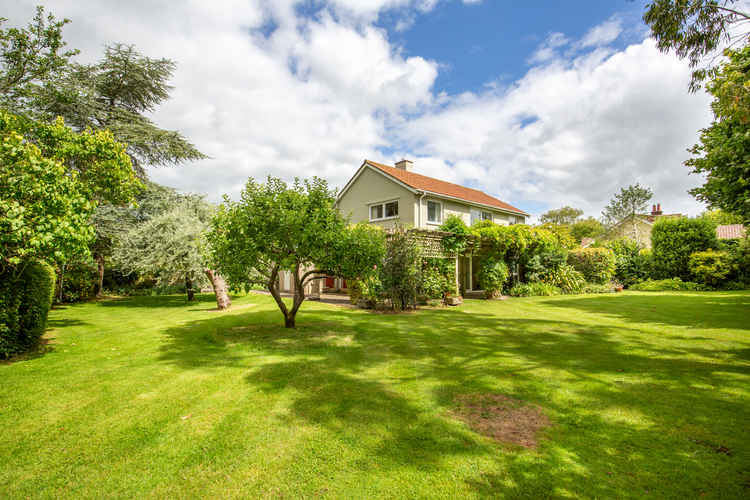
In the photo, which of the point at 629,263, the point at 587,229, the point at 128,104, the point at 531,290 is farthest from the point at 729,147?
the point at 587,229

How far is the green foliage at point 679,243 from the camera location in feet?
65.8

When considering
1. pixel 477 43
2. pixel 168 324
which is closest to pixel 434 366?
pixel 168 324

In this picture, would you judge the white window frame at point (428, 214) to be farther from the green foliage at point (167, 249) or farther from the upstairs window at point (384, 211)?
the green foliage at point (167, 249)

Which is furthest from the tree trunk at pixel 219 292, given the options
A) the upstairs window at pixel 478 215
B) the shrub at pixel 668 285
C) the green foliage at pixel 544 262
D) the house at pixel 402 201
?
the shrub at pixel 668 285

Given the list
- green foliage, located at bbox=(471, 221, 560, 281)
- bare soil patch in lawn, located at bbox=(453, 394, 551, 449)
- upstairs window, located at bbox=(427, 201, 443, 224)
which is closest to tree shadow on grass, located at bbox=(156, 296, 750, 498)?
bare soil patch in lawn, located at bbox=(453, 394, 551, 449)

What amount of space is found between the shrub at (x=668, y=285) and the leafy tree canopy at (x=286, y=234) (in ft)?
70.5

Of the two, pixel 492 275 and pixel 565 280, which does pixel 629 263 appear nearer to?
pixel 565 280

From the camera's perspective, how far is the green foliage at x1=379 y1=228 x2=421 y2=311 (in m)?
12.1

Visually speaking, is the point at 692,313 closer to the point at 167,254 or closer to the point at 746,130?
the point at 746,130

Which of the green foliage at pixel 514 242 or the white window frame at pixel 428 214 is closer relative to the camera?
the green foliage at pixel 514 242

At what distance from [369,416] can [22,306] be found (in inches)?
301

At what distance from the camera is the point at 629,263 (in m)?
22.4

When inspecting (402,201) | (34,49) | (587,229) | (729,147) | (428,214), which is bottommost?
(729,147)

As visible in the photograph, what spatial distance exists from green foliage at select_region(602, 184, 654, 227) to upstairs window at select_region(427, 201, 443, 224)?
131 feet
